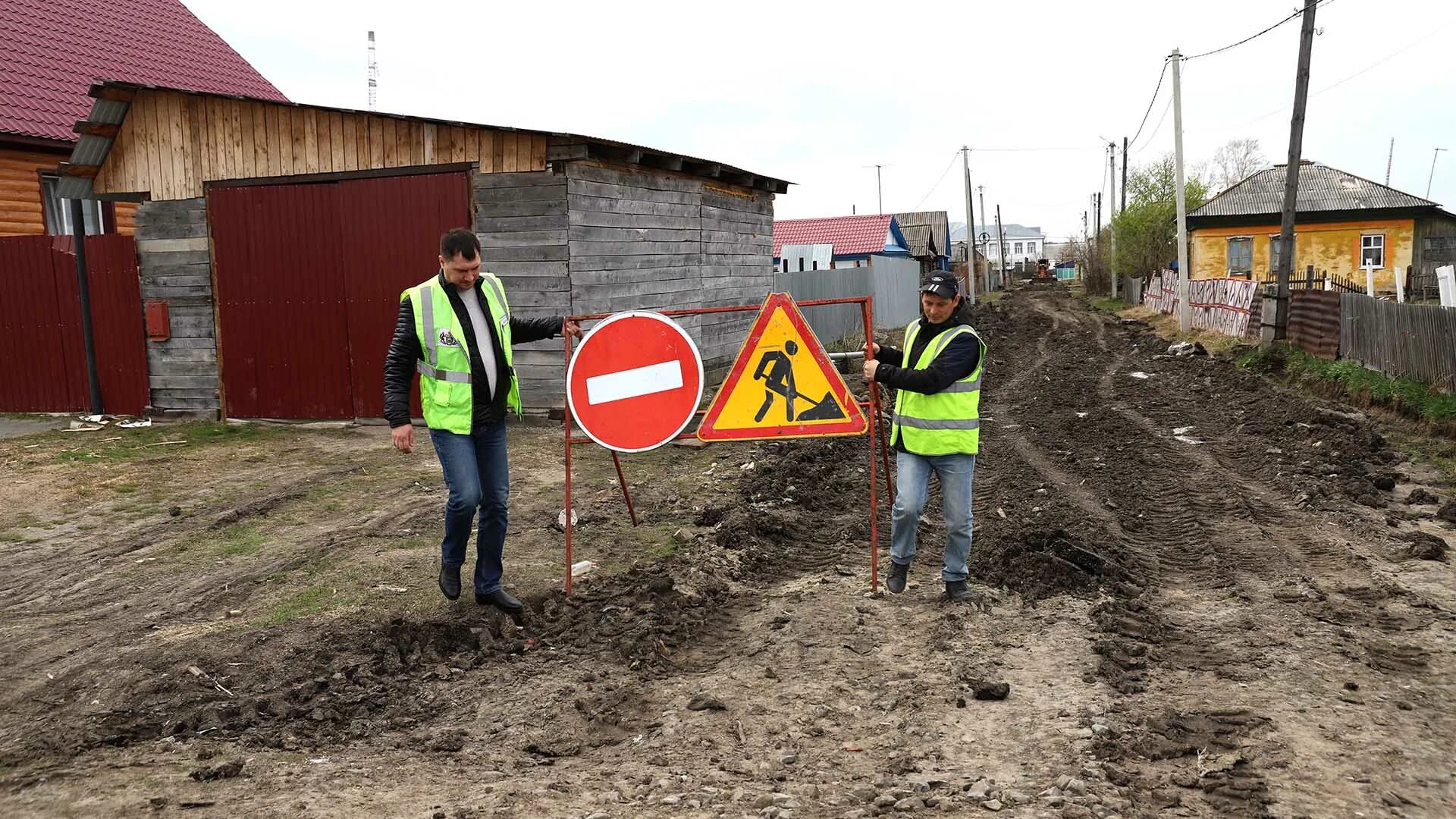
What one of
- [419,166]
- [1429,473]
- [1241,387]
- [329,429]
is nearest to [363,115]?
[419,166]

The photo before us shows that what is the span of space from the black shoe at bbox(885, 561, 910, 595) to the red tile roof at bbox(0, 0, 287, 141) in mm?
16012

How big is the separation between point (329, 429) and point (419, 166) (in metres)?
3.23

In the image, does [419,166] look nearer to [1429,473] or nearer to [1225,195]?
[1429,473]

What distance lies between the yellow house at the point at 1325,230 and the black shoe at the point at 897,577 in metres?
38.4

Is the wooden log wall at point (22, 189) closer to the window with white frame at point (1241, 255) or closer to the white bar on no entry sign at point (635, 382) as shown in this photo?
the white bar on no entry sign at point (635, 382)

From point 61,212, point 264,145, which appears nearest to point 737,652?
point 264,145

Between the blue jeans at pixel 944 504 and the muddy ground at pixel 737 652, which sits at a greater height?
the blue jeans at pixel 944 504

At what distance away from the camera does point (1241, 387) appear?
52.2 feet

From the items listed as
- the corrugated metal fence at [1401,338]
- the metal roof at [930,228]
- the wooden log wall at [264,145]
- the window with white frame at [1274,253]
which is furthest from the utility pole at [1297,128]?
the metal roof at [930,228]

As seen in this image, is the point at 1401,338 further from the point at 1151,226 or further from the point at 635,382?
the point at 1151,226

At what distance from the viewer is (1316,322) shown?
60.1 ft

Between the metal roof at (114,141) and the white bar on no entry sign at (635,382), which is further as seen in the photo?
the metal roof at (114,141)

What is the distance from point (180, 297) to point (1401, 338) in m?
15.3

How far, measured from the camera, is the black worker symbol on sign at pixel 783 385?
6.18m
